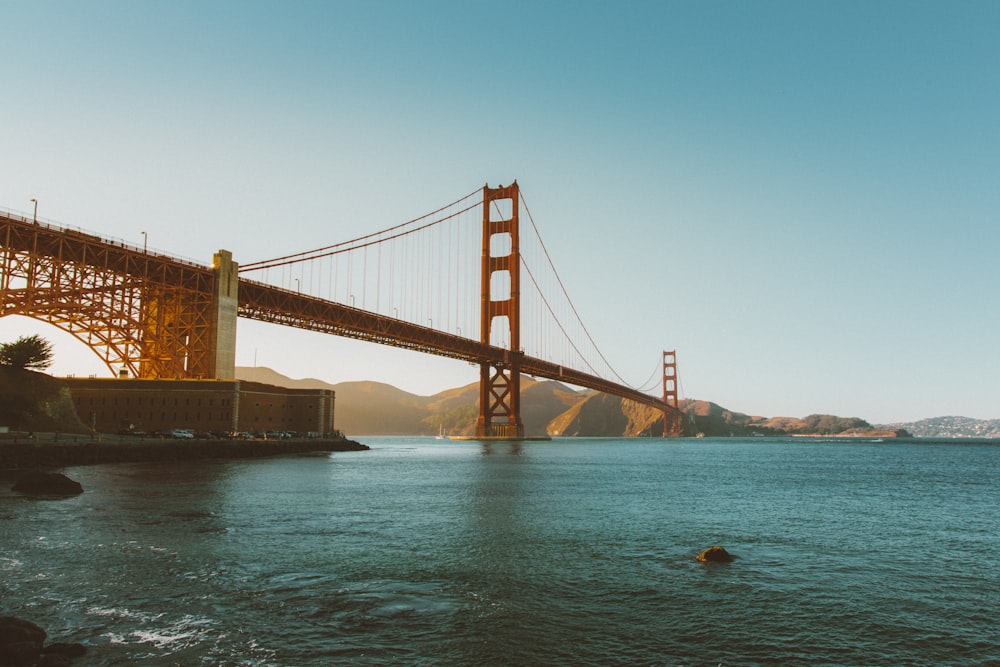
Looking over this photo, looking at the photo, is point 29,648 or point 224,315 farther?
point 224,315

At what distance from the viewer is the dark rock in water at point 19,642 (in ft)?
31.3

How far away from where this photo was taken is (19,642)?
32.0 feet

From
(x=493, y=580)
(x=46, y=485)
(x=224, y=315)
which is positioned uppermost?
(x=224, y=315)

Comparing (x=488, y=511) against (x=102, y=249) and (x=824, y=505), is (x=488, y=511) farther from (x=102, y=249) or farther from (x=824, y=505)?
(x=102, y=249)

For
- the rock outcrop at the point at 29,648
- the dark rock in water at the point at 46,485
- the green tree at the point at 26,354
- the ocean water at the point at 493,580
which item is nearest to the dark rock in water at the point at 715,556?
the ocean water at the point at 493,580

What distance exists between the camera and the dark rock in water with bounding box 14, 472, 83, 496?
94.0 ft

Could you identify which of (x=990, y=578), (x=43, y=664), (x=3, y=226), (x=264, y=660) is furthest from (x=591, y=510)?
(x=3, y=226)

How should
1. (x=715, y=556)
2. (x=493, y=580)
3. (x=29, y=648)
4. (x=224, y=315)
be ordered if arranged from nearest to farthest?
(x=29, y=648) < (x=493, y=580) < (x=715, y=556) < (x=224, y=315)

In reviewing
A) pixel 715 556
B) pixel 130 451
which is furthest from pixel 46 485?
pixel 715 556

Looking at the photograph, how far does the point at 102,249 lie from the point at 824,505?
54.8 metres

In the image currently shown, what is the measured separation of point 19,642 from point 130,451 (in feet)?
143

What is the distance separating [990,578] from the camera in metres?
16.8

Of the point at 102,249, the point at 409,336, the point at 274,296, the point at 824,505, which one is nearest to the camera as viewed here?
the point at 824,505

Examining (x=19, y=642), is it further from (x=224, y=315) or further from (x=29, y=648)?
(x=224, y=315)
